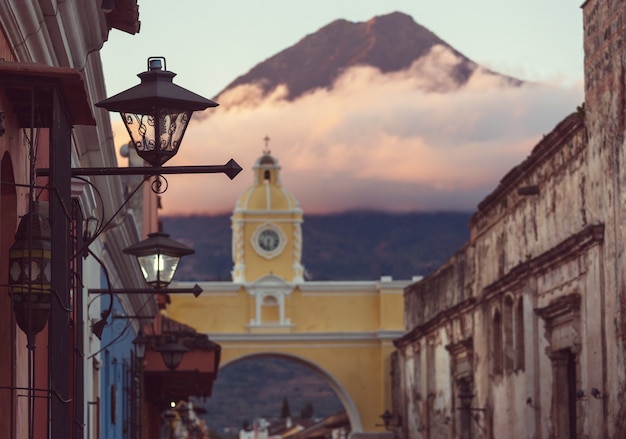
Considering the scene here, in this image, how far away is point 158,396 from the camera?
29422 millimetres

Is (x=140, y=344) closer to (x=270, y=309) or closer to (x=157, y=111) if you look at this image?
(x=157, y=111)

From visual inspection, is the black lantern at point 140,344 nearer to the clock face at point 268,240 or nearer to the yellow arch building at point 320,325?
the yellow arch building at point 320,325

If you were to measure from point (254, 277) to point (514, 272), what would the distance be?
31309 millimetres

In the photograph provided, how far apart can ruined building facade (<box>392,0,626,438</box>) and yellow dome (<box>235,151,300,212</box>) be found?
82.1 feet

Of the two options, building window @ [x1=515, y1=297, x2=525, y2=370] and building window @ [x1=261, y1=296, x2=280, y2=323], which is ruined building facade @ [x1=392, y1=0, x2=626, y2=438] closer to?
building window @ [x1=515, y1=297, x2=525, y2=370]

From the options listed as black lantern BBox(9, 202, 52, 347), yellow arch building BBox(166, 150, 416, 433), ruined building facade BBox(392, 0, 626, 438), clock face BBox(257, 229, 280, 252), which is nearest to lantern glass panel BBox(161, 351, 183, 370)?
ruined building facade BBox(392, 0, 626, 438)

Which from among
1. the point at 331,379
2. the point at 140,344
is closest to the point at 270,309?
the point at 331,379

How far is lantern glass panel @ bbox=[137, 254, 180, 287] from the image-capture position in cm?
1357

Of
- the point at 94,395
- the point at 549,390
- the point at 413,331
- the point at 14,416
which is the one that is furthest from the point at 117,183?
the point at 413,331

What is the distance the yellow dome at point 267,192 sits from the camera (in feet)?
183

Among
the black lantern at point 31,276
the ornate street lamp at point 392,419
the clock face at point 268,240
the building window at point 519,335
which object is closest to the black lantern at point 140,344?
the building window at point 519,335

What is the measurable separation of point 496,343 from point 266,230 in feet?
101

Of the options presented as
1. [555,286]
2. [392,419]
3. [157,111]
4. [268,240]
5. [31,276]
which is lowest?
[392,419]

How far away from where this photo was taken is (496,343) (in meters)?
24.8
